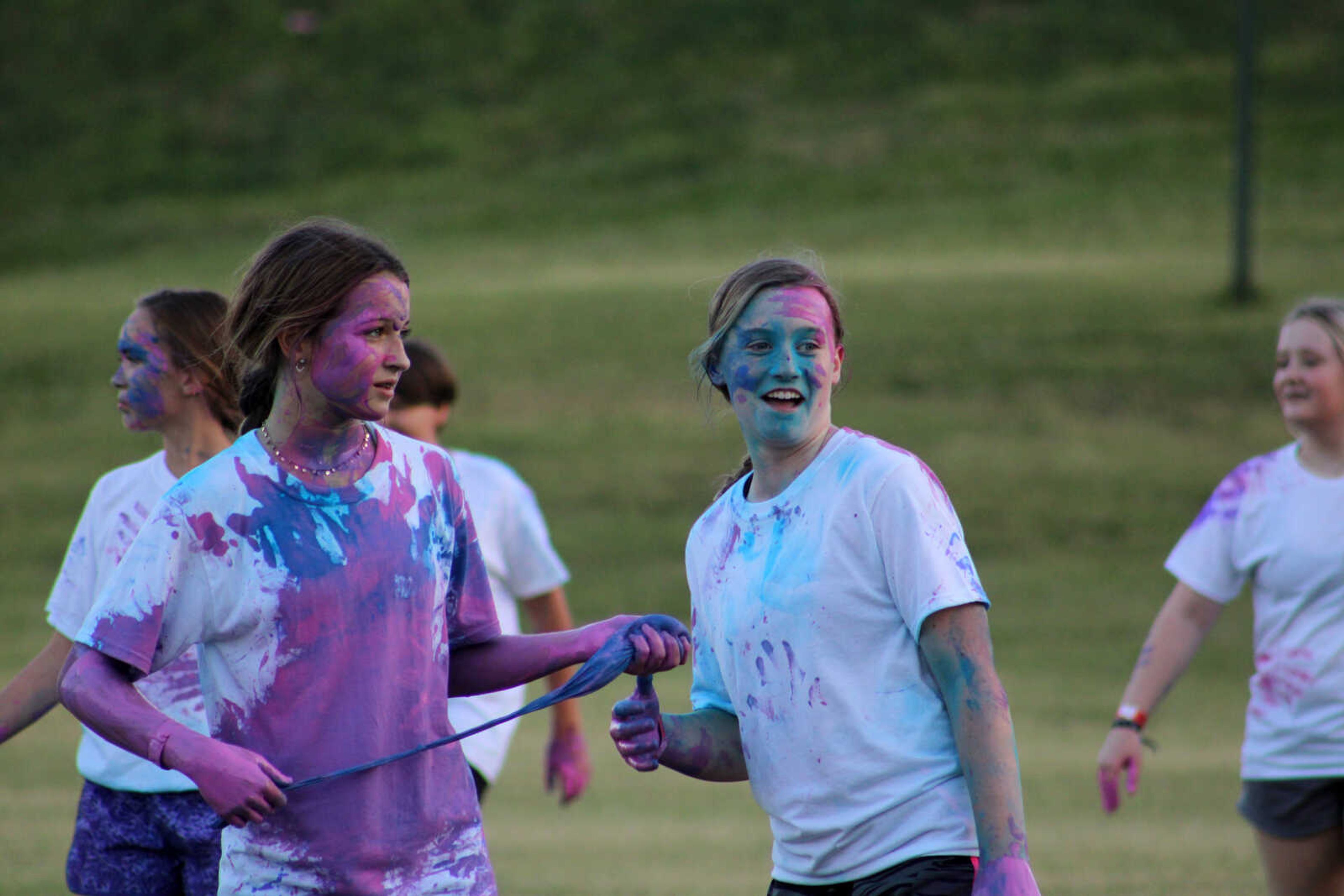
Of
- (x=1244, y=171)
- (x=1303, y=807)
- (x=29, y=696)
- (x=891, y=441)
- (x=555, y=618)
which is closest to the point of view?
(x=29, y=696)

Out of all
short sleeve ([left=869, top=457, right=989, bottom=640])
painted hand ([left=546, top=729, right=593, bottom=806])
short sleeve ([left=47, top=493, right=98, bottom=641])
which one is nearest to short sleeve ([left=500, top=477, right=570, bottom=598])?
painted hand ([left=546, top=729, right=593, bottom=806])

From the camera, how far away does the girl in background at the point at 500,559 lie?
543 cm

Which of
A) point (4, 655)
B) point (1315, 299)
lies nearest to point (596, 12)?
point (4, 655)

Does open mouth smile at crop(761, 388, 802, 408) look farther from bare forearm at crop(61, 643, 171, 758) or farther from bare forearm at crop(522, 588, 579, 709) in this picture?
bare forearm at crop(522, 588, 579, 709)

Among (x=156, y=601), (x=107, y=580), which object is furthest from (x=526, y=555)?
(x=156, y=601)

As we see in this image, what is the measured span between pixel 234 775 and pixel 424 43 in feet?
161

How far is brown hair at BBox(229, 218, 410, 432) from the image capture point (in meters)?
3.12

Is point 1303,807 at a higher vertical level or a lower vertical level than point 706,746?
lower

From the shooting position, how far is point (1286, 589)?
4934 millimetres

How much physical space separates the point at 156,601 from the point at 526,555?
2.82 metres

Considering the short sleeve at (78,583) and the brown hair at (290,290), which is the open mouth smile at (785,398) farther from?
the short sleeve at (78,583)

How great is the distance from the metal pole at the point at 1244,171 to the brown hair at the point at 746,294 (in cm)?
2191

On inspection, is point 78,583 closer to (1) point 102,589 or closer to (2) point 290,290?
(1) point 102,589

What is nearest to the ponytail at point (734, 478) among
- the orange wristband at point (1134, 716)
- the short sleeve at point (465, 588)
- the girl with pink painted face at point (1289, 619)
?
the short sleeve at point (465, 588)
